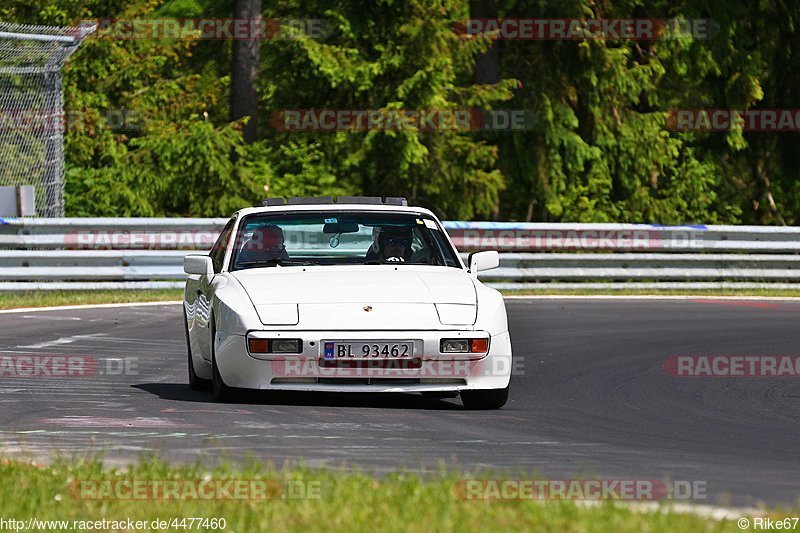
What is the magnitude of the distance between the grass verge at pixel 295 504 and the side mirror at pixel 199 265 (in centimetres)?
387

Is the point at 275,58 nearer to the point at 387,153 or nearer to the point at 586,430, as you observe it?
the point at 387,153

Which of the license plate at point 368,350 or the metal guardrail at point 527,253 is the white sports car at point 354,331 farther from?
the metal guardrail at point 527,253

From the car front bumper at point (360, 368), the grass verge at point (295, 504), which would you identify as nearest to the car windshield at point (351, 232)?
the car front bumper at point (360, 368)

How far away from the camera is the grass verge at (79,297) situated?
62.6 feet

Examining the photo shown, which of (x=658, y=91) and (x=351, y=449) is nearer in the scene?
(x=351, y=449)

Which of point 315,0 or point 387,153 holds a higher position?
point 315,0

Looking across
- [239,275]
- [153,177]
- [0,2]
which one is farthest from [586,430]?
[0,2]

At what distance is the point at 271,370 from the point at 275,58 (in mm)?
21171

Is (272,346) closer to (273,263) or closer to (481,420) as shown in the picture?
(481,420)

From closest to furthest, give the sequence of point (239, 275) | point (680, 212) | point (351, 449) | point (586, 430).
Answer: point (351, 449) < point (586, 430) < point (239, 275) < point (680, 212)

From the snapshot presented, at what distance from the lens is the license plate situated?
30.3 ft

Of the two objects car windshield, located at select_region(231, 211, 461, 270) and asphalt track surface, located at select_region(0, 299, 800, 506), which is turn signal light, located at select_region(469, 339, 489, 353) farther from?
car windshield, located at select_region(231, 211, 461, 270)

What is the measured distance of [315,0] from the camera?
30.6 metres

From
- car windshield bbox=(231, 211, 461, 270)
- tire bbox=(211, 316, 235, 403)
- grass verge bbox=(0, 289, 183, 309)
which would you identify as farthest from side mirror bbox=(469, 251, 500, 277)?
grass verge bbox=(0, 289, 183, 309)
